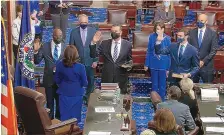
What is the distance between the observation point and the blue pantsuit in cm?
931

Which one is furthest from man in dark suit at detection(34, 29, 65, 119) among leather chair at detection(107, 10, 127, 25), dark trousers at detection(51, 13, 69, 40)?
leather chair at detection(107, 10, 127, 25)

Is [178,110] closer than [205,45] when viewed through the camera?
Yes

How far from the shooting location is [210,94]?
26.7 feet

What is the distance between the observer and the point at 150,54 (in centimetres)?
941

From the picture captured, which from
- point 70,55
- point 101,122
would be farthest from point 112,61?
point 101,122

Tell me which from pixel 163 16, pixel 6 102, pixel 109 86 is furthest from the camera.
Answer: pixel 163 16

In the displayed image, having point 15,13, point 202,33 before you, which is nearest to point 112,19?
point 15,13

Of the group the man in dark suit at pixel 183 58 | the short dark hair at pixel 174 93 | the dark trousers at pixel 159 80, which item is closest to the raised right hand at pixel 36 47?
the dark trousers at pixel 159 80

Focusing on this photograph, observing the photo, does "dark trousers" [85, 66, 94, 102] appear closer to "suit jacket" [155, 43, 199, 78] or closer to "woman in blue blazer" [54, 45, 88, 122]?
"woman in blue blazer" [54, 45, 88, 122]

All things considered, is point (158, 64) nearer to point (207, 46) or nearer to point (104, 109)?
point (207, 46)

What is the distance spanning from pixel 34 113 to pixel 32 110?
0.16 ft

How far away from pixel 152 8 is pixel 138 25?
63.2 inches

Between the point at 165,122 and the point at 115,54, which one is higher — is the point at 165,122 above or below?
below

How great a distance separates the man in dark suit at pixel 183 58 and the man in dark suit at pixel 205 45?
468 mm
